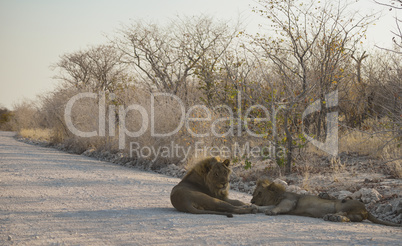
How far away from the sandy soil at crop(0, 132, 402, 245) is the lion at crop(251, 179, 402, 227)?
6.5 inches

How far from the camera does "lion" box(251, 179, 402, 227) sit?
652cm

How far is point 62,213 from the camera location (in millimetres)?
6680

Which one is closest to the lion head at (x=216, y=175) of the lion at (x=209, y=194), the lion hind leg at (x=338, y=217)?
the lion at (x=209, y=194)

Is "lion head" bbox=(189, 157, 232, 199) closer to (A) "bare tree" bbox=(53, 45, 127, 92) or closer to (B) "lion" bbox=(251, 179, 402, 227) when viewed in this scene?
(B) "lion" bbox=(251, 179, 402, 227)

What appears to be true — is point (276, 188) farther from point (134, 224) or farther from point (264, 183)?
point (134, 224)

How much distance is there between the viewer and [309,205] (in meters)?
6.91

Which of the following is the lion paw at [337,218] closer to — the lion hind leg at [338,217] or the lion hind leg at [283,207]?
the lion hind leg at [338,217]

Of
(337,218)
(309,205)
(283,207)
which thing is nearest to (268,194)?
(283,207)

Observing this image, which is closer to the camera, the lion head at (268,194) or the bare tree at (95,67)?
the lion head at (268,194)

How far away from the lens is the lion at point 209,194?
6.70m

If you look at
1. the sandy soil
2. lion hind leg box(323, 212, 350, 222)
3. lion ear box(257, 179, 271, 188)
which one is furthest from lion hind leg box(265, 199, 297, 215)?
lion hind leg box(323, 212, 350, 222)

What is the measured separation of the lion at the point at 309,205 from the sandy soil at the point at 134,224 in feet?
0.54

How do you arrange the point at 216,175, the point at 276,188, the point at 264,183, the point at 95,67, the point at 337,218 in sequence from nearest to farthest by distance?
1. the point at 337,218
2. the point at 216,175
3. the point at 276,188
4. the point at 264,183
5. the point at 95,67

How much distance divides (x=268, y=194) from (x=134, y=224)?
2375mm
